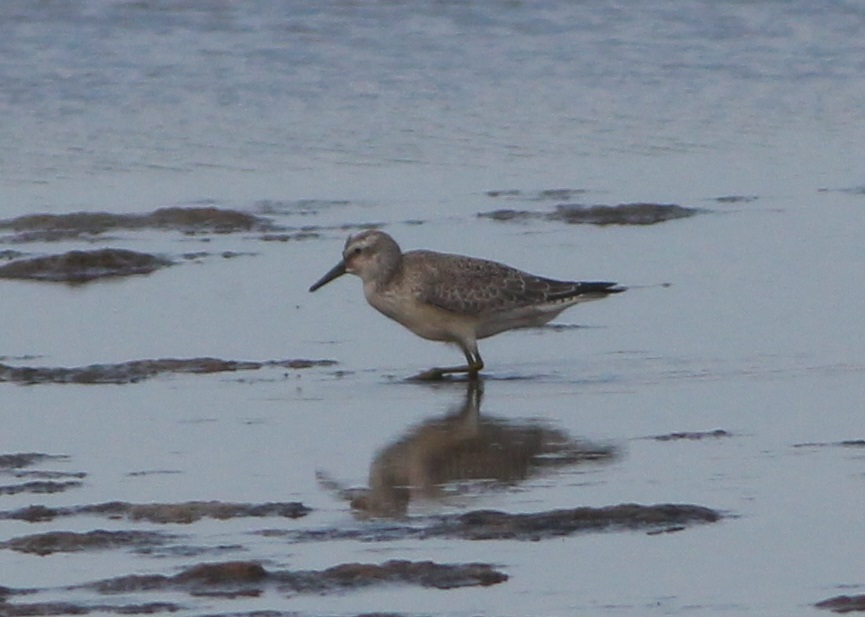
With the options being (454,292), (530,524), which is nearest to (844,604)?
(530,524)

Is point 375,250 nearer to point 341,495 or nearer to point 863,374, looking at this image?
point 863,374

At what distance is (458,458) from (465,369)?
199cm

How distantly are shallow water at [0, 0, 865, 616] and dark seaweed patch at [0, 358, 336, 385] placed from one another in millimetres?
34

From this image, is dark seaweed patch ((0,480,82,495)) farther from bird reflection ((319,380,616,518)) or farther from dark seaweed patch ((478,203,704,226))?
dark seaweed patch ((478,203,704,226))

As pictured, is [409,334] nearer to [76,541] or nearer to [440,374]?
[440,374]

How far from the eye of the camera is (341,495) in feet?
28.6

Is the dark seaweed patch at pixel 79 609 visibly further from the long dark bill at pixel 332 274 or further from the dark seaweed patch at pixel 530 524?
the long dark bill at pixel 332 274

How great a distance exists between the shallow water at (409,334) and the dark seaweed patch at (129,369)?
0.03 metres

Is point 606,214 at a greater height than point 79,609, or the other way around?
point 606,214

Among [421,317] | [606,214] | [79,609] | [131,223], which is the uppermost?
[606,214]

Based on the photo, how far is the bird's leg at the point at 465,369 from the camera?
1134 centimetres

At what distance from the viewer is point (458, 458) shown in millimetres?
9562

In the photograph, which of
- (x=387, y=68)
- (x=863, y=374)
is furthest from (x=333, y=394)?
(x=387, y=68)

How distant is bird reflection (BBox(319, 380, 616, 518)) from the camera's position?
8.82m
